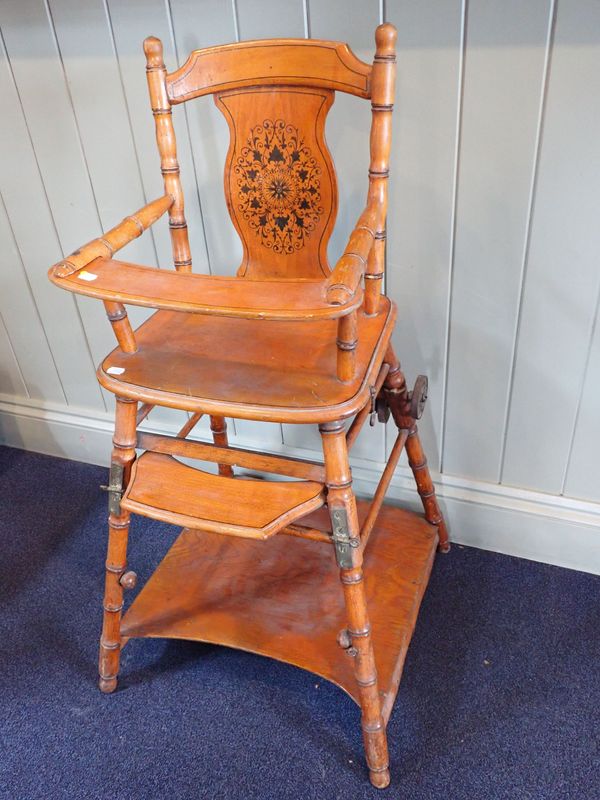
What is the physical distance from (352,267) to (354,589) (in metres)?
0.45

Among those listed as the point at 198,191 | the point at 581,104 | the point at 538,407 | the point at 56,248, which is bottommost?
the point at 538,407

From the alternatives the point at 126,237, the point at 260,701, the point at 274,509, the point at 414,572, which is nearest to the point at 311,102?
the point at 126,237

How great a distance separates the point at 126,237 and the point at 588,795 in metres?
1.06

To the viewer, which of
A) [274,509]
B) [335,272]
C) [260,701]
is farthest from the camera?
[260,701]

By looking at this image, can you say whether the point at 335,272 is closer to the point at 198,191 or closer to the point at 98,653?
the point at 198,191

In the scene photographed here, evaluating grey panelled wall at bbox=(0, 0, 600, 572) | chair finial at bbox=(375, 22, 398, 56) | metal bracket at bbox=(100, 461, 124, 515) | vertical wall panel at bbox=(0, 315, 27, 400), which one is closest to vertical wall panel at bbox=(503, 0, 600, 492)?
grey panelled wall at bbox=(0, 0, 600, 572)

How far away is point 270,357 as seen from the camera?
0.97 meters

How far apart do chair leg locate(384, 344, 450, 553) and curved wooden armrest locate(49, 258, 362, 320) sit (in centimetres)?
38

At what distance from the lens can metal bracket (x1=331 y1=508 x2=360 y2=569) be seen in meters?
0.91

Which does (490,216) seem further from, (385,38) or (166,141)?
(166,141)

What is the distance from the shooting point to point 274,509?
92cm

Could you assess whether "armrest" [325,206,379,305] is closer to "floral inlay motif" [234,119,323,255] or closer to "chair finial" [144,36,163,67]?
"floral inlay motif" [234,119,323,255]

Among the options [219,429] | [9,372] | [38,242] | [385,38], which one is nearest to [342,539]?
[219,429]

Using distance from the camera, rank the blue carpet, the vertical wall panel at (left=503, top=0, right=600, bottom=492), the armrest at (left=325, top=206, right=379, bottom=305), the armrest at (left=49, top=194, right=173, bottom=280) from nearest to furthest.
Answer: the armrest at (left=325, top=206, right=379, bottom=305), the armrest at (left=49, top=194, right=173, bottom=280), the vertical wall panel at (left=503, top=0, right=600, bottom=492), the blue carpet
